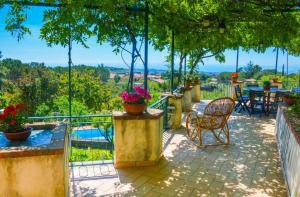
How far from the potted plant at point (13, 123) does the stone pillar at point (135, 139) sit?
1.43m

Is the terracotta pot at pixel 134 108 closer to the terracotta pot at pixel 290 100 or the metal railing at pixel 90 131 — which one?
the metal railing at pixel 90 131

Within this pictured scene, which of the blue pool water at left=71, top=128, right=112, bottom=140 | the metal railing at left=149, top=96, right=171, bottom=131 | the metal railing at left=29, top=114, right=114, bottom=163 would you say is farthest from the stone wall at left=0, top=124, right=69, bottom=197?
the metal railing at left=149, top=96, right=171, bottom=131

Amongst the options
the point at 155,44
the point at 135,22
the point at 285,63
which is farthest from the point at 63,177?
the point at 285,63

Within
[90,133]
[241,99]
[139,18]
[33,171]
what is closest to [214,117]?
[139,18]

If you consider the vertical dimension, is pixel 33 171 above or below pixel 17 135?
below

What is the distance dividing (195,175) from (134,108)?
1277mm

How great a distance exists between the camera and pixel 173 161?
4594mm

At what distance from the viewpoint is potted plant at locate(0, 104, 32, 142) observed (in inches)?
115

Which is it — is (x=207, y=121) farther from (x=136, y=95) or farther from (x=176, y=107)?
(x=136, y=95)

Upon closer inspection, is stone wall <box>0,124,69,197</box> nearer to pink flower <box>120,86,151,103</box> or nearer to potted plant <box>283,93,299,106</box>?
pink flower <box>120,86,151,103</box>

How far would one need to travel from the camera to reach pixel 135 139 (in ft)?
14.0

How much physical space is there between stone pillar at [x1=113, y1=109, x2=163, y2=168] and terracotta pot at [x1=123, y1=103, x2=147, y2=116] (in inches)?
2.4

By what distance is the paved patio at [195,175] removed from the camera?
140 inches

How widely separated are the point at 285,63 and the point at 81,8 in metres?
11.1
